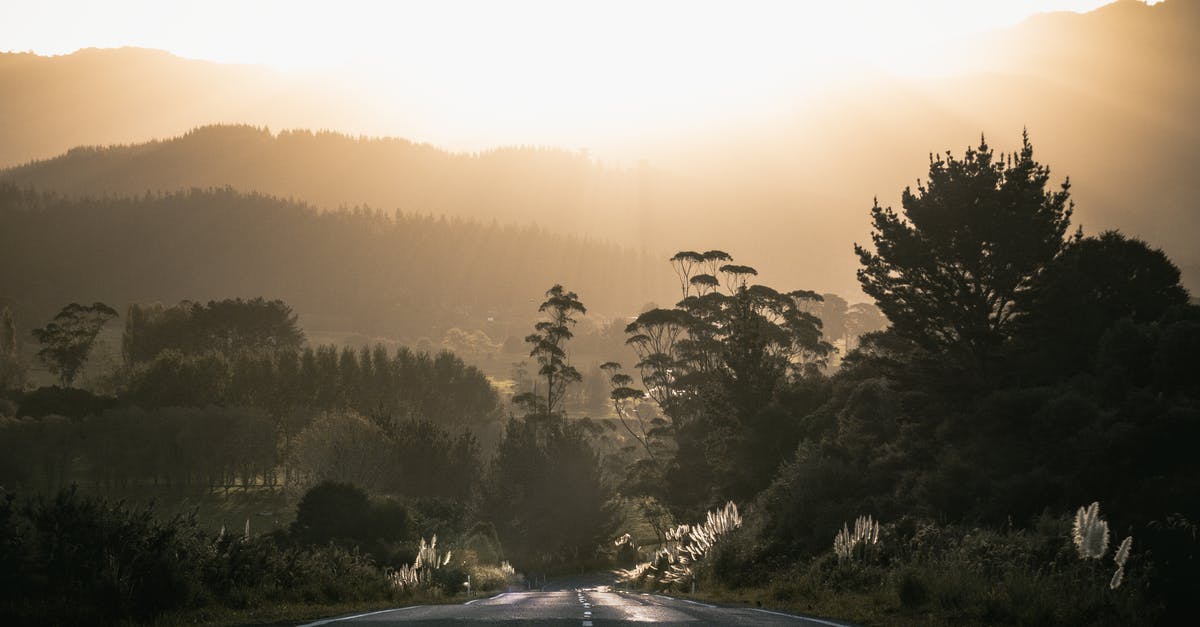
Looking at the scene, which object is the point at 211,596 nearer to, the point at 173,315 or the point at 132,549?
the point at 132,549

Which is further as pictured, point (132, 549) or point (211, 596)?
point (211, 596)

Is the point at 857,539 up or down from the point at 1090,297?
down

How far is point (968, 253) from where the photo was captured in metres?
47.3

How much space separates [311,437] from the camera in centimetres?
9238

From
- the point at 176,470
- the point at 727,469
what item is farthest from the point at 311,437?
the point at 727,469

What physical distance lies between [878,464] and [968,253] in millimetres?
11322

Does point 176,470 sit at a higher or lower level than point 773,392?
lower

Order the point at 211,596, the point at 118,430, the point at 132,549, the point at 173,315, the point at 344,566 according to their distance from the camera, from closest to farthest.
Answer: the point at 132,549 → the point at 211,596 → the point at 344,566 → the point at 118,430 → the point at 173,315

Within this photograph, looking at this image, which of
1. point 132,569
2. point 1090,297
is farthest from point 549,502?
point 132,569

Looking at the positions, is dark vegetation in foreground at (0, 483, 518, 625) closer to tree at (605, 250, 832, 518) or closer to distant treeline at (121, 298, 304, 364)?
tree at (605, 250, 832, 518)

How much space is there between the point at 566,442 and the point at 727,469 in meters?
31.0

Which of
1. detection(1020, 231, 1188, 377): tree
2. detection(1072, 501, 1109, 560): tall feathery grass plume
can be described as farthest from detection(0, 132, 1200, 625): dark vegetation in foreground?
detection(1020, 231, 1188, 377): tree

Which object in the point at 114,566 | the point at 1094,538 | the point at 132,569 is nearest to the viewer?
the point at 1094,538

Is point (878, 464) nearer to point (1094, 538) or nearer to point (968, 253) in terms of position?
point (968, 253)
